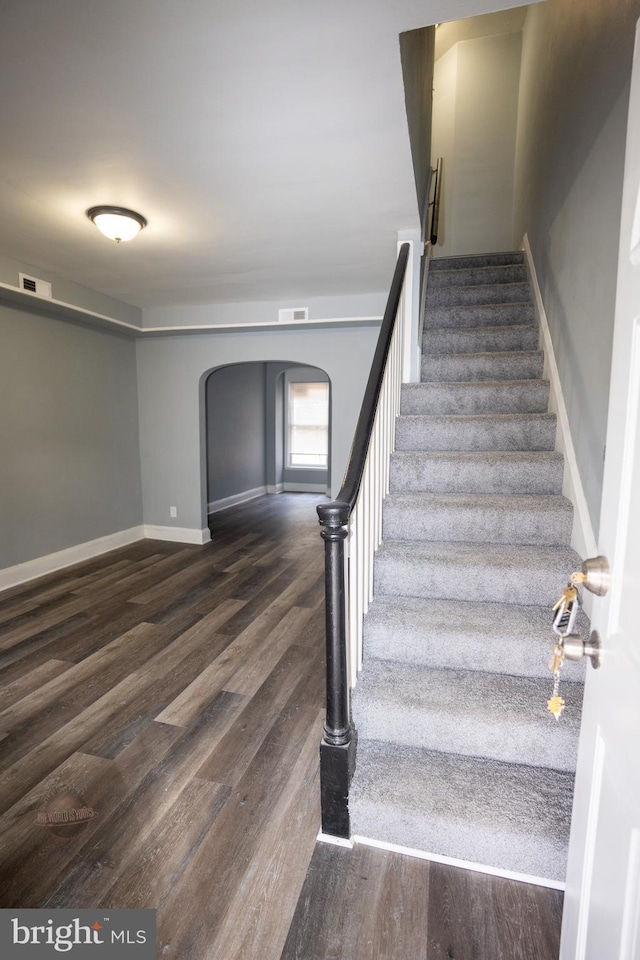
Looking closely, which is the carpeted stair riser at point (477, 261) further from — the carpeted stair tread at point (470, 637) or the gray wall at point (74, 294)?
the carpeted stair tread at point (470, 637)

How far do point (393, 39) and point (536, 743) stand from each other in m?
2.36

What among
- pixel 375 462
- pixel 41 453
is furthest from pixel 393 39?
pixel 41 453

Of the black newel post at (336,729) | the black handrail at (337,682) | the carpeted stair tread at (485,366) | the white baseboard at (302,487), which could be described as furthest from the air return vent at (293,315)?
the white baseboard at (302,487)

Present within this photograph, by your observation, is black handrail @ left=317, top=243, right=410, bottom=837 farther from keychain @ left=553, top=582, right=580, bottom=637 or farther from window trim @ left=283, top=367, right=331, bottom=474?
window trim @ left=283, top=367, right=331, bottom=474

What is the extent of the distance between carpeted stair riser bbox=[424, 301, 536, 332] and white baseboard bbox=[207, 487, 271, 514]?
4136 mm

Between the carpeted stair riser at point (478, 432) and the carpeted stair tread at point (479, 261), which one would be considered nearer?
the carpeted stair riser at point (478, 432)

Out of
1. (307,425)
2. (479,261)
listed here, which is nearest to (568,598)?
(479,261)

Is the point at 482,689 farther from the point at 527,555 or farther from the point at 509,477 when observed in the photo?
the point at 509,477

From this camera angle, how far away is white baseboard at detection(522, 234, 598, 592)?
6.75ft

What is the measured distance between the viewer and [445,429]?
280 cm

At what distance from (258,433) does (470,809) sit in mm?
7333

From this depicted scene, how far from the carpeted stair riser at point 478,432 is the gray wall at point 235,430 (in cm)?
455

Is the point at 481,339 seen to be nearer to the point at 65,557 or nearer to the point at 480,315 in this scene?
the point at 480,315

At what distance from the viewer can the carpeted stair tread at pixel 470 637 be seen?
1.82 meters
